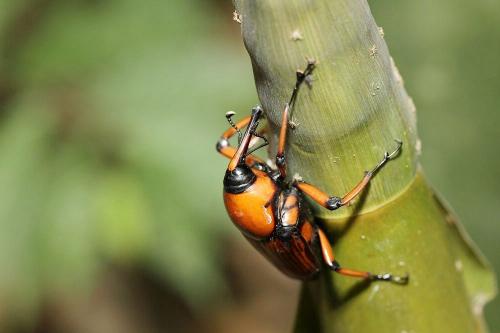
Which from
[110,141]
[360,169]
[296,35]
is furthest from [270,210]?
[110,141]

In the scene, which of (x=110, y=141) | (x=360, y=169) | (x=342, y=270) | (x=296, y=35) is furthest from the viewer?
(x=110, y=141)

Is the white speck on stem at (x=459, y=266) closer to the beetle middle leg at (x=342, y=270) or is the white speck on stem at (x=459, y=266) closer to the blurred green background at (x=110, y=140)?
the beetle middle leg at (x=342, y=270)

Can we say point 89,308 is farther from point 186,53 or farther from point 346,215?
point 346,215

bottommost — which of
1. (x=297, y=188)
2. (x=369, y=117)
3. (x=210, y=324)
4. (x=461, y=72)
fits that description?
(x=210, y=324)

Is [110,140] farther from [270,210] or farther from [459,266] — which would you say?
[459,266]

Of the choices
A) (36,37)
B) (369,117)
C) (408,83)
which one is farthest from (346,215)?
(36,37)

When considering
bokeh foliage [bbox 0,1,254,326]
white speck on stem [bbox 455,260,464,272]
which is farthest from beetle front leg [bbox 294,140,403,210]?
bokeh foliage [bbox 0,1,254,326]
